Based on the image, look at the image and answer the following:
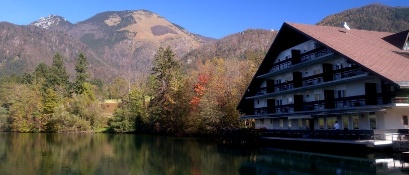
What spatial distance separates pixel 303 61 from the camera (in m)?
39.9

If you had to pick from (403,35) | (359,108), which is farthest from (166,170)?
(403,35)

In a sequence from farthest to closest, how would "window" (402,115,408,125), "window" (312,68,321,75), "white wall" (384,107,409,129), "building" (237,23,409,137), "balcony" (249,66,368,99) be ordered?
1. "window" (312,68,321,75)
2. "balcony" (249,66,368,99)
3. "window" (402,115,408,125)
4. "building" (237,23,409,137)
5. "white wall" (384,107,409,129)

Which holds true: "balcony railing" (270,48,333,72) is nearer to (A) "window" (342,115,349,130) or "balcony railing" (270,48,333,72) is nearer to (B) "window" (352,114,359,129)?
(A) "window" (342,115,349,130)

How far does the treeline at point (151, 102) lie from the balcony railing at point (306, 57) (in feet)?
39.2

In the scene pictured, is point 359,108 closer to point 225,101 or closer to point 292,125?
point 292,125

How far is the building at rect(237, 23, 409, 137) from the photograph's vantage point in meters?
29.9

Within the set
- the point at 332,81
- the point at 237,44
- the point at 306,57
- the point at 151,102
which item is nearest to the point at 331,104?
the point at 332,81

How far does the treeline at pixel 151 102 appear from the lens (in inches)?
2249

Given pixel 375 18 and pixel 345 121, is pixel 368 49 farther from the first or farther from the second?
pixel 375 18

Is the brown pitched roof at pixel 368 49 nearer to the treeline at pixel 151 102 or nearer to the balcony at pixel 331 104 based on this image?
the balcony at pixel 331 104

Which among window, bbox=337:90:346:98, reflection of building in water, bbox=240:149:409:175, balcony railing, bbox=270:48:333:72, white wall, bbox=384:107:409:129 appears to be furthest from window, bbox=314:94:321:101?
white wall, bbox=384:107:409:129

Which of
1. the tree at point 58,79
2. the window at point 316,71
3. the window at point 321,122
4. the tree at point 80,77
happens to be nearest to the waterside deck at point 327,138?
the window at point 321,122

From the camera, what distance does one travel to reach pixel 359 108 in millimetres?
30438

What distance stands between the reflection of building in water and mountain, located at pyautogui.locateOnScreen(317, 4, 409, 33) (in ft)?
309
